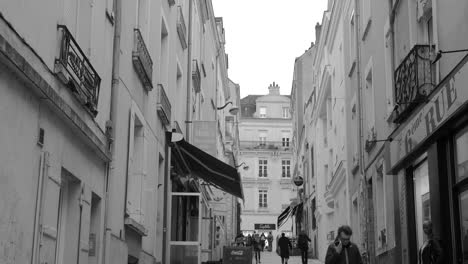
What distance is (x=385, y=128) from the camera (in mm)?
15172

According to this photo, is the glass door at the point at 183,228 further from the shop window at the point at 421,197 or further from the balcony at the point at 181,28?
the shop window at the point at 421,197

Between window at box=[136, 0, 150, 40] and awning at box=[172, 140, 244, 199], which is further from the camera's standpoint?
awning at box=[172, 140, 244, 199]

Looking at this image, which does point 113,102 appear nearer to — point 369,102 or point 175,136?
point 175,136

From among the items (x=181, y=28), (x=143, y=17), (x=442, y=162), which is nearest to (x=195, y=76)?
(x=181, y=28)

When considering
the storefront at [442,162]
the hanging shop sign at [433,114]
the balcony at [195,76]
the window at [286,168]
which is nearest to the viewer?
the hanging shop sign at [433,114]

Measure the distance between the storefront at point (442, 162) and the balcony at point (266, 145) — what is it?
59053 mm

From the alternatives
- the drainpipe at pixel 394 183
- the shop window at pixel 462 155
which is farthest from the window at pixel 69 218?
the drainpipe at pixel 394 183

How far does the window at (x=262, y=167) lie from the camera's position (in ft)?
235

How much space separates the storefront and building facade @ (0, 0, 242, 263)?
4404 millimetres

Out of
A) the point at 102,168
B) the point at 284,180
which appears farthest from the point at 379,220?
the point at 284,180

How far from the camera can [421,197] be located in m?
12.4

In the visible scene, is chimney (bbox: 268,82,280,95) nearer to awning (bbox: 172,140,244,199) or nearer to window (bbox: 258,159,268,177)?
window (bbox: 258,159,268,177)

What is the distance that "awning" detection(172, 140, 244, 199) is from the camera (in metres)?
16.8

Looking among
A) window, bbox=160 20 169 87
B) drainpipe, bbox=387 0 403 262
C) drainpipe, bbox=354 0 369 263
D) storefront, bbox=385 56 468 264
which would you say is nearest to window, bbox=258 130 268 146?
drainpipe, bbox=354 0 369 263
